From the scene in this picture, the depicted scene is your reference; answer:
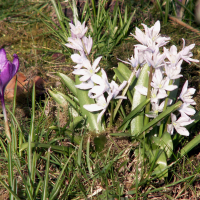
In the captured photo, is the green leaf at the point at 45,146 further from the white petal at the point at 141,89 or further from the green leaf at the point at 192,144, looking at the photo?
the green leaf at the point at 192,144

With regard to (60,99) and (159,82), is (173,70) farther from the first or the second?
(60,99)

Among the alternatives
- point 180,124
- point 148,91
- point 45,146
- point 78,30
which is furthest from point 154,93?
point 45,146

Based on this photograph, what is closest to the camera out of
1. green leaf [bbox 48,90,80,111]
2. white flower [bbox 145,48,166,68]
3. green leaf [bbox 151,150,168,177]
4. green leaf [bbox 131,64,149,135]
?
white flower [bbox 145,48,166,68]

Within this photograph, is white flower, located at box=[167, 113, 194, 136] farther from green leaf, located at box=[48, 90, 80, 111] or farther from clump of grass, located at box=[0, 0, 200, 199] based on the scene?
green leaf, located at box=[48, 90, 80, 111]

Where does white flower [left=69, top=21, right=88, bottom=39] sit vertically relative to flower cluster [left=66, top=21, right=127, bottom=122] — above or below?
above

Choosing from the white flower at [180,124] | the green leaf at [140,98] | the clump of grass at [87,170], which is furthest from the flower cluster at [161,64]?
the clump of grass at [87,170]

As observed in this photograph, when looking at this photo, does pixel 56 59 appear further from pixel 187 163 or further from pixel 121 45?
pixel 187 163

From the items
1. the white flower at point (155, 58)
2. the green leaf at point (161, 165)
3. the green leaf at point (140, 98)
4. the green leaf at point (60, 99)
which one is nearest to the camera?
the white flower at point (155, 58)

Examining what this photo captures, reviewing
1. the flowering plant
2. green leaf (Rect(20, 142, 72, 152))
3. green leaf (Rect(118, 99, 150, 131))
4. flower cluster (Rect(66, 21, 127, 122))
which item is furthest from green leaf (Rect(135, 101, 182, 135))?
green leaf (Rect(20, 142, 72, 152))

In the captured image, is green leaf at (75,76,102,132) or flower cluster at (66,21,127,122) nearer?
flower cluster at (66,21,127,122)
